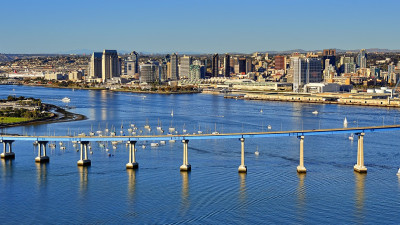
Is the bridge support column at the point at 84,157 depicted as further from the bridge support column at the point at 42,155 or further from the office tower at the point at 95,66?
the office tower at the point at 95,66

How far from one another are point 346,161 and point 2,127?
15.6 metres

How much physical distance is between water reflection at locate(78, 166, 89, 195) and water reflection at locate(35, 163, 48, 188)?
3.10 ft

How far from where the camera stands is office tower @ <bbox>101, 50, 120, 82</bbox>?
91.9 meters

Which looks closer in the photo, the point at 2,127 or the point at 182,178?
the point at 182,178

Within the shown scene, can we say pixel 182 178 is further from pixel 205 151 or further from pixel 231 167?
pixel 205 151

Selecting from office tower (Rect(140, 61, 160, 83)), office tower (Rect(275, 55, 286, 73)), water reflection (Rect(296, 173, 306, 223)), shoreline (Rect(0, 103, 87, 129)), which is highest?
office tower (Rect(275, 55, 286, 73))

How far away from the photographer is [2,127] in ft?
95.0

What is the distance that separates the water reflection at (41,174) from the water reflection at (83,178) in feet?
3.10

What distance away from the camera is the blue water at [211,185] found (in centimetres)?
1413

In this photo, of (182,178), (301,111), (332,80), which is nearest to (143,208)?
(182,178)

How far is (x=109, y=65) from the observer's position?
304ft

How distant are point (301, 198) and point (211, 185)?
2370 millimetres

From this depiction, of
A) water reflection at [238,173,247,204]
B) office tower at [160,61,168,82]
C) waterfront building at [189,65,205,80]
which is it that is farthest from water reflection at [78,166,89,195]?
office tower at [160,61,168,82]

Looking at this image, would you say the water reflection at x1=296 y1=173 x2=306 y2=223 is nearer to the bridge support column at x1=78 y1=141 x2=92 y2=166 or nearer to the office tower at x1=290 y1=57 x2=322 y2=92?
the bridge support column at x1=78 y1=141 x2=92 y2=166
